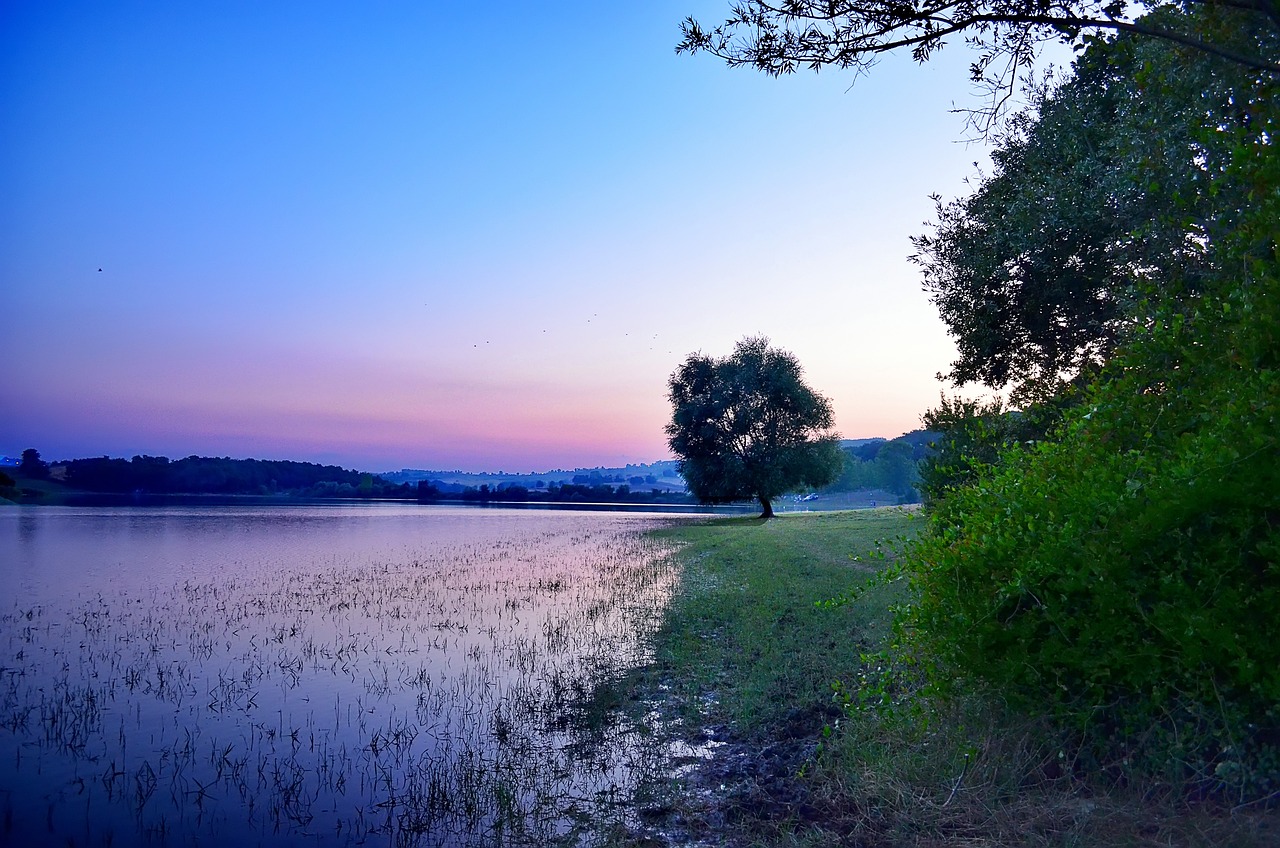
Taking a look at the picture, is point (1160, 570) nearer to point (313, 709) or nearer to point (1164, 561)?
point (1164, 561)

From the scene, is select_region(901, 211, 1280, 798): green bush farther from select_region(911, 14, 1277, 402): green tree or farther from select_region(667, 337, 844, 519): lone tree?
select_region(667, 337, 844, 519): lone tree

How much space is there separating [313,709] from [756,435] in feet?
196

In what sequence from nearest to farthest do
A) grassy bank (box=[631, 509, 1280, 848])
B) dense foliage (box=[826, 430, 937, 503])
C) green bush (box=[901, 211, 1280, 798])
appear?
1. green bush (box=[901, 211, 1280, 798])
2. grassy bank (box=[631, 509, 1280, 848])
3. dense foliage (box=[826, 430, 937, 503])

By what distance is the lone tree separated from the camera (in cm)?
6619

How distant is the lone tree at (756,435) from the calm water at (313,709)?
4201 centimetres

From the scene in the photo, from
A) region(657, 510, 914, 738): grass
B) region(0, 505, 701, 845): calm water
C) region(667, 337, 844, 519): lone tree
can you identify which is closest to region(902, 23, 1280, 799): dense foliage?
region(657, 510, 914, 738): grass

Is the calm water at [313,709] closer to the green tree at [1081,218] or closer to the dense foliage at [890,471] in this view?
the green tree at [1081,218]

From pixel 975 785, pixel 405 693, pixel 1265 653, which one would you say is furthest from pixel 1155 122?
pixel 405 693

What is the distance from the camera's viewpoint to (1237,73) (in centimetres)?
898

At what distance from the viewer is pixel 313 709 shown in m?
10.8

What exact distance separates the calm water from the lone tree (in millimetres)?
42013

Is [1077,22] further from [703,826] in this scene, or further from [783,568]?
[783,568]

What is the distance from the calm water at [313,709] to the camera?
7125mm

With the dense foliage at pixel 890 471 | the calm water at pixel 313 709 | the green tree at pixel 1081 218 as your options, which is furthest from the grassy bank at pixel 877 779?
the dense foliage at pixel 890 471
